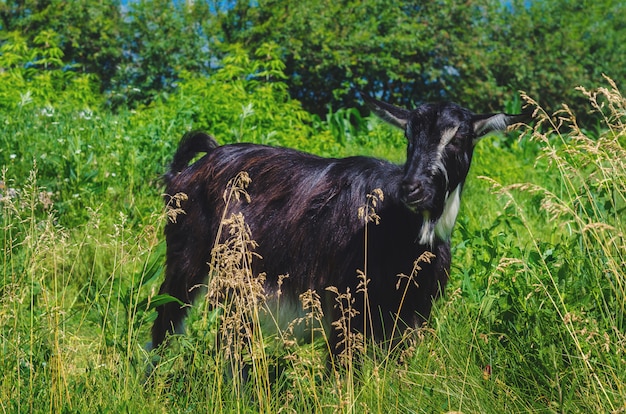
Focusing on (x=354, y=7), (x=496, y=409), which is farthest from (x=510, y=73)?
(x=496, y=409)

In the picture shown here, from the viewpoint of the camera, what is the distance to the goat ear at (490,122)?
4.41m

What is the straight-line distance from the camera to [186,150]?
18.9 ft

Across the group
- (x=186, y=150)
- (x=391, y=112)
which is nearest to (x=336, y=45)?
(x=186, y=150)

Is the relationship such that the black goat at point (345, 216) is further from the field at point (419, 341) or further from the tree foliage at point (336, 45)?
the tree foliage at point (336, 45)

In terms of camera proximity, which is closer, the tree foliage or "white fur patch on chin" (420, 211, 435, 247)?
"white fur patch on chin" (420, 211, 435, 247)

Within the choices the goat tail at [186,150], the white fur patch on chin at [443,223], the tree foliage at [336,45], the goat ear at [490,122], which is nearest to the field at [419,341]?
the goat ear at [490,122]

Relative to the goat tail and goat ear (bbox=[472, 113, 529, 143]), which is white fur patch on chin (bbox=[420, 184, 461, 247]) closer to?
goat ear (bbox=[472, 113, 529, 143])

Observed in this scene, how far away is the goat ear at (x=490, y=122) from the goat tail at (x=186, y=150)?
6.58 ft

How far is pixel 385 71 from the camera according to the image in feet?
60.4

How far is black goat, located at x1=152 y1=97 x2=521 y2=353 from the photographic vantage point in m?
4.34

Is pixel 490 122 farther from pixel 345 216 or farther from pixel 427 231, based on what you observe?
pixel 345 216

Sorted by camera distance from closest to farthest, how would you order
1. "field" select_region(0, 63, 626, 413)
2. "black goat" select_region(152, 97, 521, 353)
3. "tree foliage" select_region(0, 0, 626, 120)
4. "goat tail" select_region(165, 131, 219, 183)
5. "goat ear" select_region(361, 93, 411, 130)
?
"field" select_region(0, 63, 626, 413), "black goat" select_region(152, 97, 521, 353), "goat ear" select_region(361, 93, 411, 130), "goat tail" select_region(165, 131, 219, 183), "tree foliage" select_region(0, 0, 626, 120)

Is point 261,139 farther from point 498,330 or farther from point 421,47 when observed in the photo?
point 421,47

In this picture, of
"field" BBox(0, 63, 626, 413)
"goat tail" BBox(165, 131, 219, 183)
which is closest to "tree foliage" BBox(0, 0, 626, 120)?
"goat tail" BBox(165, 131, 219, 183)
